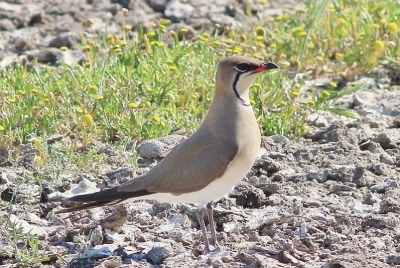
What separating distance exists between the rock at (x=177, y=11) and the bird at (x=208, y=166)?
12.3ft

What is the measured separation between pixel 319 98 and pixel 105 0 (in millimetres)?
3092

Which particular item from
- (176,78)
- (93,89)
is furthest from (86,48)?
(93,89)

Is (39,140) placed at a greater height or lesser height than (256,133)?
lesser

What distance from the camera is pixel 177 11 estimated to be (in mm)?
9289

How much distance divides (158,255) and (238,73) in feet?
3.81

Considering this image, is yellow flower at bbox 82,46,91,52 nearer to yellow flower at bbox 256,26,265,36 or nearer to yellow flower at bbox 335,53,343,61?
yellow flower at bbox 256,26,265,36

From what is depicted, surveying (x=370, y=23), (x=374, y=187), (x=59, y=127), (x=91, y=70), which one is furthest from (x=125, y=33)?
(x=374, y=187)

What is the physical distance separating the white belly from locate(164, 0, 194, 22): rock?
13.3ft

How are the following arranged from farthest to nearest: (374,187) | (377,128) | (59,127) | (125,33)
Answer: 1. (125,33)
2. (377,128)
3. (59,127)
4. (374,187)

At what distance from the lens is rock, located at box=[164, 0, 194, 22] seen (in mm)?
9188

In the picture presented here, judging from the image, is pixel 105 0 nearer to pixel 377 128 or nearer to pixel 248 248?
pixel 377 128

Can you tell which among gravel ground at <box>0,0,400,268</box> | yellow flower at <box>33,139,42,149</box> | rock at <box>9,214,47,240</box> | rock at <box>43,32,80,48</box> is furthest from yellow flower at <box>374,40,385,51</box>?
rock at <box>9,214,47,240</box>

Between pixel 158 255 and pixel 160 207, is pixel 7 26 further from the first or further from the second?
pixel 158 255

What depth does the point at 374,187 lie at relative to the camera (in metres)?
6.20
